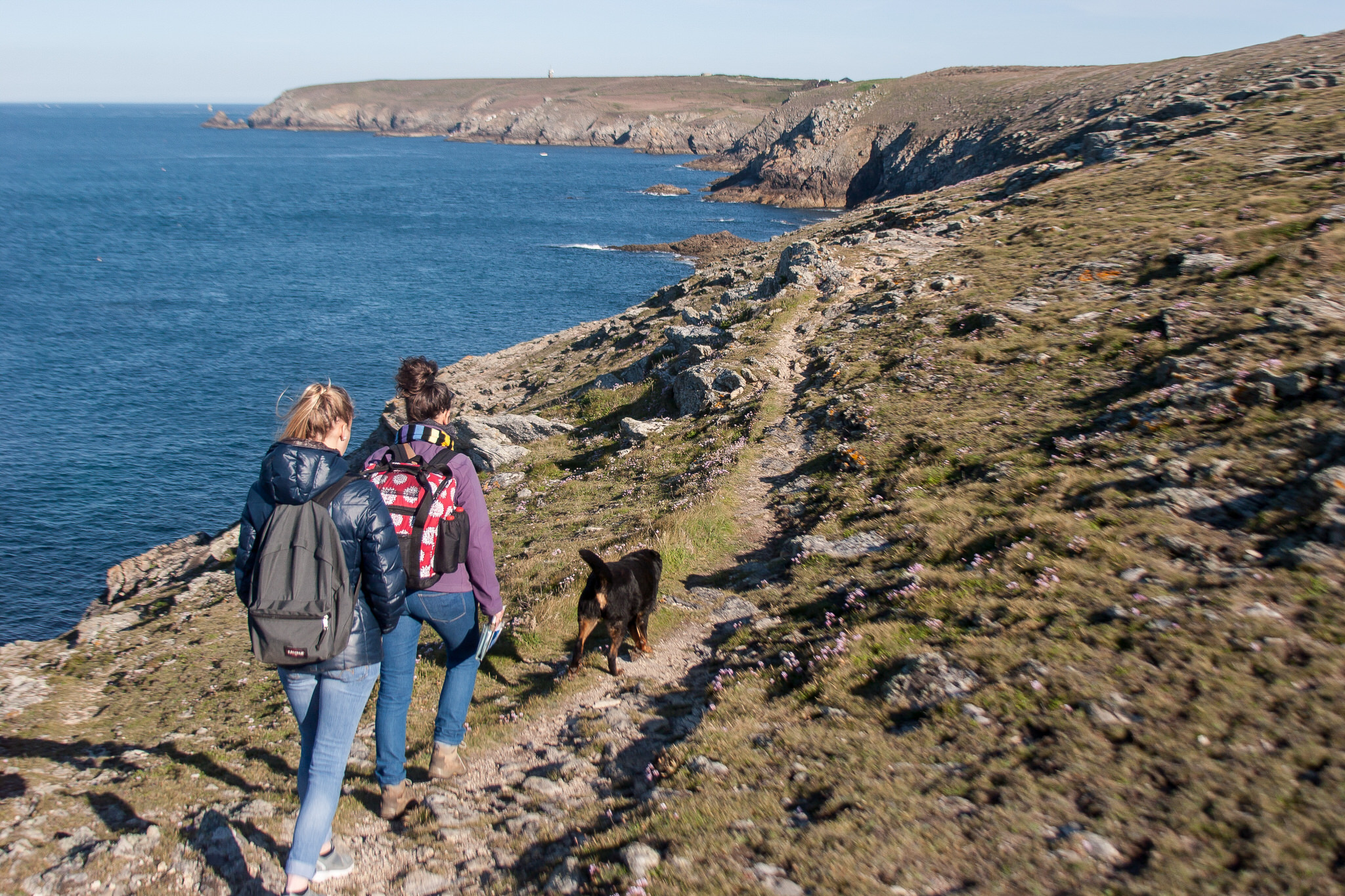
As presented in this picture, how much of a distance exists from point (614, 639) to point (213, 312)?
7121cm

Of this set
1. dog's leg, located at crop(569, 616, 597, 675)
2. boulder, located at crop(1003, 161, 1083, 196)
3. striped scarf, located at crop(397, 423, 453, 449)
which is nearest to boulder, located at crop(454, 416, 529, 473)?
dog's leg, located at crop(569, 616, 597, 675)

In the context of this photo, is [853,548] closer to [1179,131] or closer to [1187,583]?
[1187,583]

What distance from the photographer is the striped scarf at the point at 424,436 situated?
21.9 feet

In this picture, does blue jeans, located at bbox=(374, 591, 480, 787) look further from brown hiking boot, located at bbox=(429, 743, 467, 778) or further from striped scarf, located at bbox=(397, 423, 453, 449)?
striped scarf, located at bbox=(397, 423, 453, 449)

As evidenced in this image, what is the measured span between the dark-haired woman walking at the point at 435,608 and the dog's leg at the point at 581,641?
193 centimetres

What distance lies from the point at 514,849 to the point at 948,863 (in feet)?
11.5

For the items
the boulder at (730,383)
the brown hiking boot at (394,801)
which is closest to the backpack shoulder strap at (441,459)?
the brown hiking boot at (394,801)

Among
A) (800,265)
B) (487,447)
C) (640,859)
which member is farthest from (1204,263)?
(640,859)

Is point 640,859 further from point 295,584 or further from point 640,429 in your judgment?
point 640,429

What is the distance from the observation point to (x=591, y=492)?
57.9 ft

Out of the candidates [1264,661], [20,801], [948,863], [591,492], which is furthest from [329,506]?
[591,492]

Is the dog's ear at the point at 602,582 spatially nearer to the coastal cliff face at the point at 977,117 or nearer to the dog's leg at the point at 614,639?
the dog's leg at the point at 614,639

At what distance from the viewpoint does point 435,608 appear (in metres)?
6.55

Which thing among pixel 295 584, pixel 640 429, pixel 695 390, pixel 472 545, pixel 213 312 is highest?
pixel 295 584
